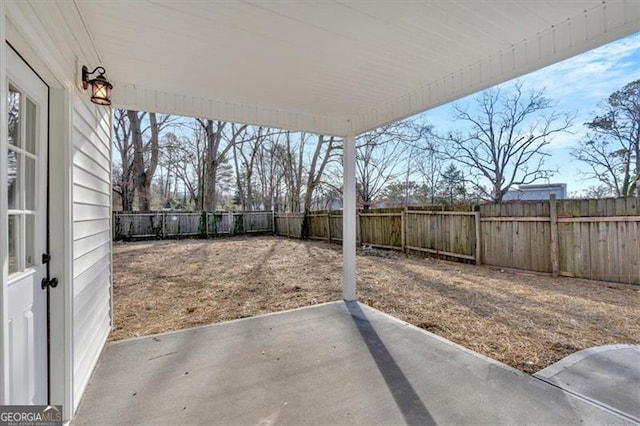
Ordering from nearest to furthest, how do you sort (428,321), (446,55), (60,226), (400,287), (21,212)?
1. (21,212)
2. (60,226)
3. (446,55)
4. (428,321)
5. (400,287)

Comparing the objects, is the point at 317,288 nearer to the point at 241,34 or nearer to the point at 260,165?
the point at 241,34

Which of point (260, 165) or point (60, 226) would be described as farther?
point (260, 165)

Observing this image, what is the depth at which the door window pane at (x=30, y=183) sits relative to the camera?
5.37ft

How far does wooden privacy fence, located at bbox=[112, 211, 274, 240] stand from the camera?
12.6 metres

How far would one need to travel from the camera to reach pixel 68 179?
1.89 metres

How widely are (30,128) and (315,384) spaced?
236cm

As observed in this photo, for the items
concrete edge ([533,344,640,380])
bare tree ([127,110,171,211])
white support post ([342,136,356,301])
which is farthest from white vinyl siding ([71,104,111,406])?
bare tree ([127,110,171,211])

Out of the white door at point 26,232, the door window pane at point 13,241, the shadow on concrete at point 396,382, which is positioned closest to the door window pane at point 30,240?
the white door at point 26,232

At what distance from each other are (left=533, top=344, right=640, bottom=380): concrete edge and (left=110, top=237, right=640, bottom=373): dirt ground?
69 millimetres

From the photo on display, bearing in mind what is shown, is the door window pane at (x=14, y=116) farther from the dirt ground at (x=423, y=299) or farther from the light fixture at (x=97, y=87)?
the dirt ground at (x=423, y=299)

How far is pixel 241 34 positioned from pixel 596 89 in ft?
40.6

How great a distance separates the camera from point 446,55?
8.30ft

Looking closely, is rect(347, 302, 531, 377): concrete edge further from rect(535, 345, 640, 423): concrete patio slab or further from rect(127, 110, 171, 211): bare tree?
rect(127, 110, 171, 211): bare tree

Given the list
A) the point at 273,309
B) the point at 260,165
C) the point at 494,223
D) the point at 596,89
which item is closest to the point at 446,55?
the point at 273,309
